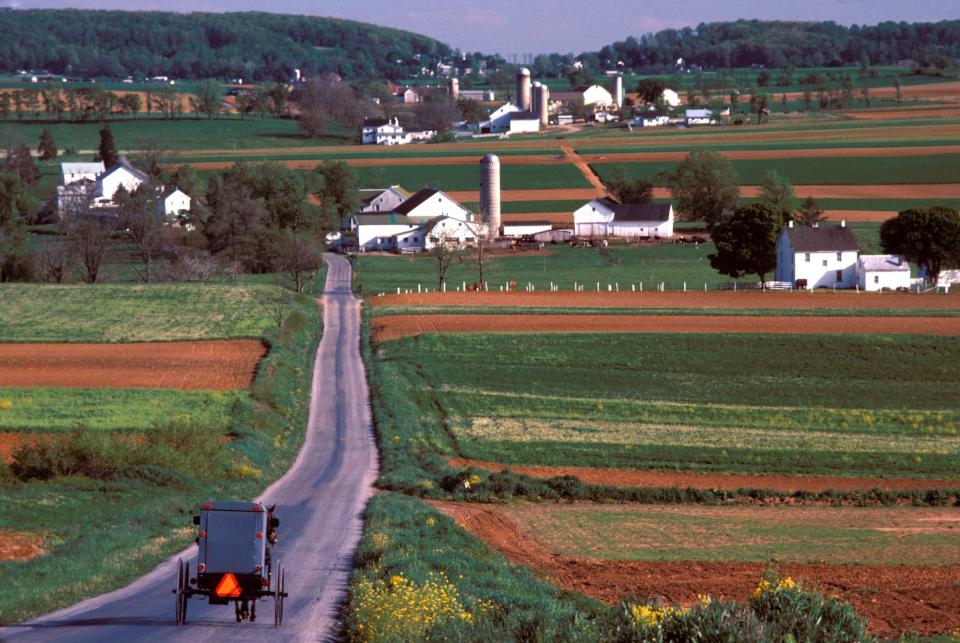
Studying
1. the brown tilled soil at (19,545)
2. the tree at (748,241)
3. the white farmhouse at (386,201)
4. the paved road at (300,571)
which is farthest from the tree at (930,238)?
the brown tilled soil at (19,545)

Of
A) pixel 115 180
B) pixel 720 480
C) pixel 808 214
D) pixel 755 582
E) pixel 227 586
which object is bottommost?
pixel 720 480

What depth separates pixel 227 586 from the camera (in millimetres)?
17891

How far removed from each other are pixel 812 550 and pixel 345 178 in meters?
102

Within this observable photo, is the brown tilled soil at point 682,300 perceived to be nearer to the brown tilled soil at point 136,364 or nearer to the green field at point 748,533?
the brown tilled soil at point 136,364

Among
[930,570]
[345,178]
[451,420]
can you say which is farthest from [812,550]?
[345,178]

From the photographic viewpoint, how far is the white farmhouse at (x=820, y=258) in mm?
84062

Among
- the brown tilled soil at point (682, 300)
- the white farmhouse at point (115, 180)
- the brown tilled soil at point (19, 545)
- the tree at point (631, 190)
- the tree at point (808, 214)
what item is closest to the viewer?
the brown tilled soil at point (19, 545)

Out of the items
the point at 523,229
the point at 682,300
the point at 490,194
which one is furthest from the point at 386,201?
the point at 682,300

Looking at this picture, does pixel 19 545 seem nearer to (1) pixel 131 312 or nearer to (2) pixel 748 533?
(2) pixel 748 533

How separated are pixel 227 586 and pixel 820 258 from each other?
7120 centimetres

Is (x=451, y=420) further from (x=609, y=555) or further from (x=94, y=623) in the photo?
(x=94, y=623)

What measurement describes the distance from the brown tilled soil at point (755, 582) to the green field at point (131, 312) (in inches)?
1527

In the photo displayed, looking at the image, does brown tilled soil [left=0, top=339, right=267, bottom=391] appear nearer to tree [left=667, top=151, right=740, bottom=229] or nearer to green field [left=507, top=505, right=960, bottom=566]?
green field [left=507, top=505, right=960, bottom=566]

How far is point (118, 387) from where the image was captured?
49.8 meters
